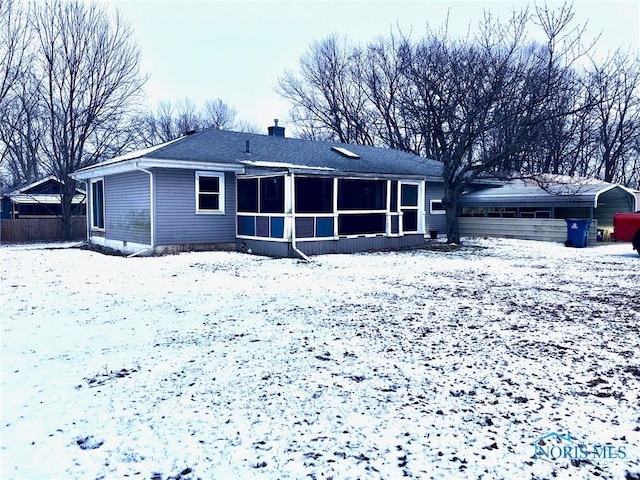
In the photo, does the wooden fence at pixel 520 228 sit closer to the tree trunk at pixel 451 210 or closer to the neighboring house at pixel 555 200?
the neighboring house at pixel 555 200

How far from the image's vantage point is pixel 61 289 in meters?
8.59

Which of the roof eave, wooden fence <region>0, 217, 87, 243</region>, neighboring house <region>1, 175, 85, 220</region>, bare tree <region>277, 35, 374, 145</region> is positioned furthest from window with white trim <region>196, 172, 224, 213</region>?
bare tree <region>277, 35, 374, 145</region>

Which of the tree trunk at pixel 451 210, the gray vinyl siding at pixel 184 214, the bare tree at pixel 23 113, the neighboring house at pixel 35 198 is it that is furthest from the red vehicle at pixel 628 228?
the neighboring house at pixel 35 198

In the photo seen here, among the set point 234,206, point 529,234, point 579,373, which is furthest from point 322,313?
point 529,234

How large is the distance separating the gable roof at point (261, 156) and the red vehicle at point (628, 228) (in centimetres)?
672

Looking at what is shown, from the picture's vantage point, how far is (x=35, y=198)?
28.5 m

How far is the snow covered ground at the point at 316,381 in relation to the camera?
298 centimetres

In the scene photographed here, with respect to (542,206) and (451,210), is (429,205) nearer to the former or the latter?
(451,210)

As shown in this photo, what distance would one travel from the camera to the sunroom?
560 inches

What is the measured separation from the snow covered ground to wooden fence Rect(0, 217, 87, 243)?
16.4 m

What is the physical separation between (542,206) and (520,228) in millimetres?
1321

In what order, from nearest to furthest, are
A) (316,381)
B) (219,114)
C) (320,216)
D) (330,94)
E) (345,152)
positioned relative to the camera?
(316,381), (320,216), (345,152), (330,94), (219,114)

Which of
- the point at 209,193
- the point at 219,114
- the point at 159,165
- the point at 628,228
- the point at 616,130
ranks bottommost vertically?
the point at 628,228

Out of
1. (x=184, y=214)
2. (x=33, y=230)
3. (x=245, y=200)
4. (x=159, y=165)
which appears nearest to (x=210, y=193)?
(x=184, y=214)
